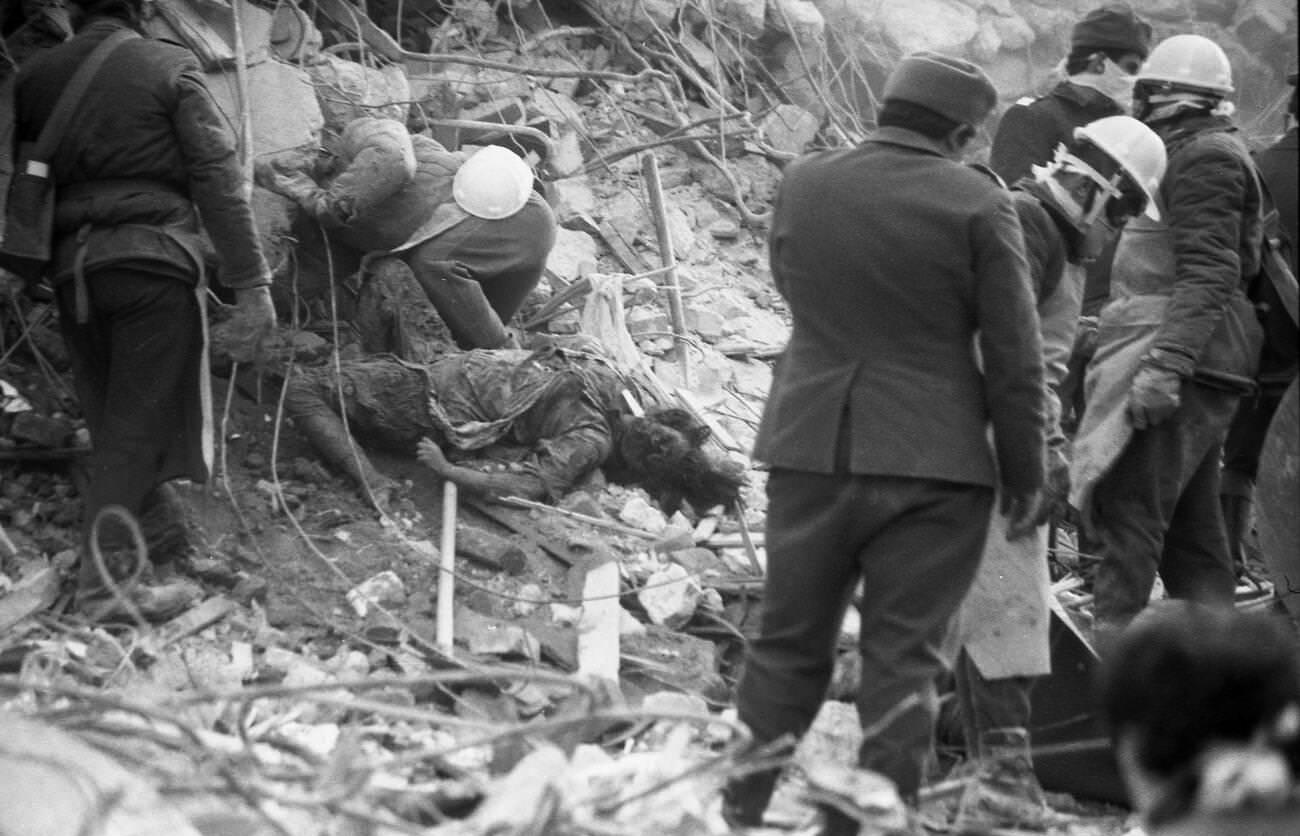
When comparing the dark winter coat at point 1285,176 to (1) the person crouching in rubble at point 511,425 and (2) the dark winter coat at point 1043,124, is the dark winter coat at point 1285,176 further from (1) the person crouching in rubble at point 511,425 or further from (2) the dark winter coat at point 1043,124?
(1) the person crouching in rubble at point 511,425

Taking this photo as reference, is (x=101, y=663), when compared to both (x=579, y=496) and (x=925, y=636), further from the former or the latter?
(x=925, y=636)

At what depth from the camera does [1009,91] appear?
13188 millimetres

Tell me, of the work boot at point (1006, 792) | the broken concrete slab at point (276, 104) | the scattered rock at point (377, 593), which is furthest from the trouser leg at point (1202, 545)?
the broken concrete slab at point (276, 104)

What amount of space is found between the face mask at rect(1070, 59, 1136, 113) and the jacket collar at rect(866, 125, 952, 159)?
322 centimetres

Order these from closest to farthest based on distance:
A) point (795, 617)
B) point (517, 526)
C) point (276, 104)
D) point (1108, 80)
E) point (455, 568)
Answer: point (795, 617)
point (455, 568)
point (517, 526)
point (1108, 80)
point (276, 104)

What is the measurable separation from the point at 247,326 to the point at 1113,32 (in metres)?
3.77

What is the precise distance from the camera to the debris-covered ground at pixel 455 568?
363 cm

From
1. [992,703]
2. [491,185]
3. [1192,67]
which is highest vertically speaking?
[1192,67]

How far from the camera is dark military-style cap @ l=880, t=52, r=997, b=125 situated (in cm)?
420

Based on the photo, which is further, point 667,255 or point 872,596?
point 667,255

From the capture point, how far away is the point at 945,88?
4.21 m

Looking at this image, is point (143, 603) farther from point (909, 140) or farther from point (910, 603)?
point (909, 140)

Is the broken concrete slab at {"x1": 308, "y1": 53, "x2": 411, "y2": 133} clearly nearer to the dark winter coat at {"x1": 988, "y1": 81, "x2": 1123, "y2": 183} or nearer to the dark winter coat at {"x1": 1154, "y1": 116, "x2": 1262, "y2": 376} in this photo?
the dark winter coat at {"x1": 988, "y1": 81, "x2": 1123, "y2": 183}

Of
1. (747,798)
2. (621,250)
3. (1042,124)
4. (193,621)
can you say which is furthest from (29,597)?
(621,250)
